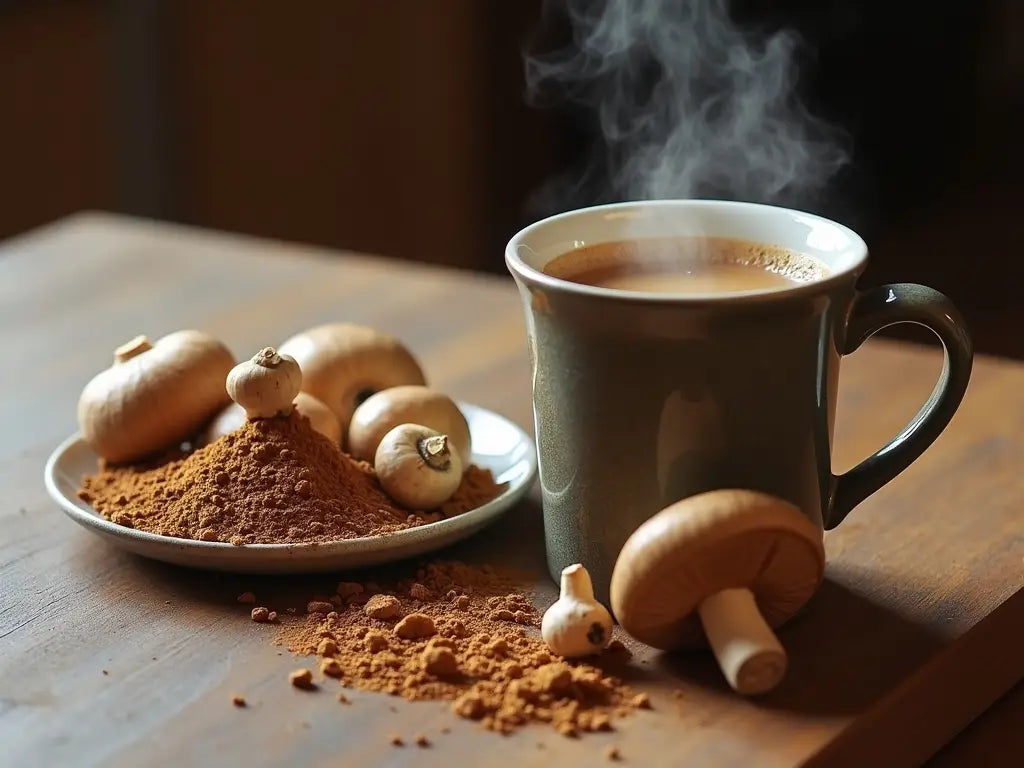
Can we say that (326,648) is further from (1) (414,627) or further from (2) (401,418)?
(2) (401,418)

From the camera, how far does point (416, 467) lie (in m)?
0.79

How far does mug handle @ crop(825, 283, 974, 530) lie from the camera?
2.34 feet

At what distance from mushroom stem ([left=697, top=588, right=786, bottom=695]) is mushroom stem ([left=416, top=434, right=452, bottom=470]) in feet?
0.68

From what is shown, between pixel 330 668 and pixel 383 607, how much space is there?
6 cm

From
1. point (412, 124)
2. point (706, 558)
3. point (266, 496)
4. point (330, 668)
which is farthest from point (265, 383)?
point (412, 124)

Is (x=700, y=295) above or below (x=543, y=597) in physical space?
above

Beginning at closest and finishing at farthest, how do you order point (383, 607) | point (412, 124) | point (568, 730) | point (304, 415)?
point (568, 730) → point (383, 607) → point (304, 415) → point (412, 124)

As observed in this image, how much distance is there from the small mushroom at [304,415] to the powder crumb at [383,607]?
4.9 inches

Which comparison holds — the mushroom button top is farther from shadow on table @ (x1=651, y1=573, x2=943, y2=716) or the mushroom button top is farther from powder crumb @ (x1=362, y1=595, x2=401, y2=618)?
powder crumb @ (x1=362, y1=595, x2=401, y2=618)

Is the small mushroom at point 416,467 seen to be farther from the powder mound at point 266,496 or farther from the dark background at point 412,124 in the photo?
the dark background at point 412,124

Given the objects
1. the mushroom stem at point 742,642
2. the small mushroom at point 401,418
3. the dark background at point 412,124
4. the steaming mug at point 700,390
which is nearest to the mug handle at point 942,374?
the steaming mug at point 700,390

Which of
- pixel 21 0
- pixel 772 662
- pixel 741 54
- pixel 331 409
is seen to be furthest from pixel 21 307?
pixel 21 0

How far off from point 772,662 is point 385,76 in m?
2.49

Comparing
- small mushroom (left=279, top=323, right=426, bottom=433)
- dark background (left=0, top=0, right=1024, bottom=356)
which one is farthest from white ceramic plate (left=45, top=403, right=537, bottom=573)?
dark background (left=0, top=0, right=1024, bottom=356)
